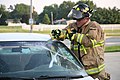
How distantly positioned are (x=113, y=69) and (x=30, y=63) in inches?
293

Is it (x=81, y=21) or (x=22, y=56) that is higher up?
(x=81, y=21)

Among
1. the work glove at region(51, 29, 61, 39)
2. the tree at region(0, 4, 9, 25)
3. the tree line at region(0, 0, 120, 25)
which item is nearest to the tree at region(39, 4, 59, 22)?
the tree line at region(0, 0, 120, 25)

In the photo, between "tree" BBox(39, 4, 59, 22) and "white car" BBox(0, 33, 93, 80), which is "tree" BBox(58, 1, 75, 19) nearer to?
"tree" BBox(39, 4, 59, 22)

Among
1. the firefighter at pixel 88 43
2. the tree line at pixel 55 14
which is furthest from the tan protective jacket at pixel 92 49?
the tree line at pixel 55 14

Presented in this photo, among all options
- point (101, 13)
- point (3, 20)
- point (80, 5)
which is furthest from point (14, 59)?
point (3, 20)

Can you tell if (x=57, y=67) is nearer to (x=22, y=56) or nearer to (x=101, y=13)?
(x=22, y=56)

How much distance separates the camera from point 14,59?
4312 mm

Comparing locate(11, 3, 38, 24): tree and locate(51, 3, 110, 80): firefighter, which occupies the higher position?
locate(51, 3, 110, 80): firefighter

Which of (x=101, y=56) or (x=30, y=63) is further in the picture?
(x=101, y=56)

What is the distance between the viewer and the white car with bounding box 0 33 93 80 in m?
3.81

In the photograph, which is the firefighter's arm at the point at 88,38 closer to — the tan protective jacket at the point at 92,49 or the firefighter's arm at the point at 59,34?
the tan protective jacket at the point at 92,49

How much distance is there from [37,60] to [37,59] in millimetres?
37

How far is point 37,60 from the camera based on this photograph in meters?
4.25

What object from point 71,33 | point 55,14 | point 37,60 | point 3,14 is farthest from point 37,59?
point 55,14
